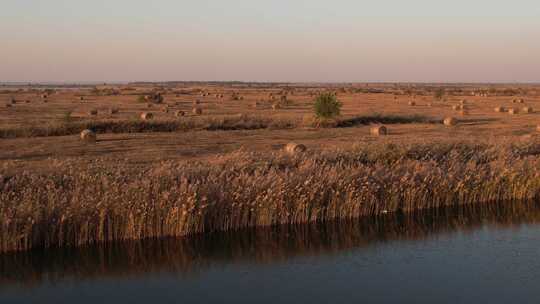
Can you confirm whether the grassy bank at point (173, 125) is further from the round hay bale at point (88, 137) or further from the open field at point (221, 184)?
the round hay bale at point (88, 137)

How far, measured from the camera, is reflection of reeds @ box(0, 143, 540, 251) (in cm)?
1412

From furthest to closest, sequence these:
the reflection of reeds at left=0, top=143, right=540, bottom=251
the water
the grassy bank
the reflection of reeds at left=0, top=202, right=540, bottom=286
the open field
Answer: the grassy bank, the open field, the reflection of reeds at left=0, top=143, right=540, bottom=251, the reflection of reeds at left=0, top=202, right=540, bottom=286, the water

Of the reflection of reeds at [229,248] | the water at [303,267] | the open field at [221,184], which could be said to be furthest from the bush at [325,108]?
the water at [303,267]

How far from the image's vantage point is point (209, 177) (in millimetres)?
16219

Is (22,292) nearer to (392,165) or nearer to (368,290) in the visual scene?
(368,290)

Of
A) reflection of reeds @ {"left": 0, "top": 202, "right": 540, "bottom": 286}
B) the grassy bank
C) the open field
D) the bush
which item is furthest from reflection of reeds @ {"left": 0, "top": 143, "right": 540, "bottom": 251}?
the bush

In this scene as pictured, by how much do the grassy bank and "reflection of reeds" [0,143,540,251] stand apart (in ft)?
46.4

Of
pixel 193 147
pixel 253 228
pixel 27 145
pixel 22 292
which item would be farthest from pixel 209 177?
pixel 27 145

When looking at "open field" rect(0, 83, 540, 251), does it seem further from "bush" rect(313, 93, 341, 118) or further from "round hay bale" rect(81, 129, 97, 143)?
"bush" rect(313, 93, 341, 118)

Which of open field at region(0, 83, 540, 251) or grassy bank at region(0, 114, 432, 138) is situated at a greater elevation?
grassy bank at region(0, 114, 432, 138)

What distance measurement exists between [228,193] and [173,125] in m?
20.9

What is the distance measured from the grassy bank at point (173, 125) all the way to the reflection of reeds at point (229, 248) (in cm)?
1914

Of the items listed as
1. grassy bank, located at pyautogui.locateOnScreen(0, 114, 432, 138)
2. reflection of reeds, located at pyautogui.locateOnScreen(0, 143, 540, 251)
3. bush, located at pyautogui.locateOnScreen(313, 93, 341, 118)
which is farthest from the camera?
bush, located at pyautogui.locateOnScreen(313, 93, 341, 118)

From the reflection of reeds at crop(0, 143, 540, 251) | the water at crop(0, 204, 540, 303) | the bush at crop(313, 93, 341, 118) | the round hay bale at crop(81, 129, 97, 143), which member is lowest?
the water at crop(0, 204, 540, 303)
